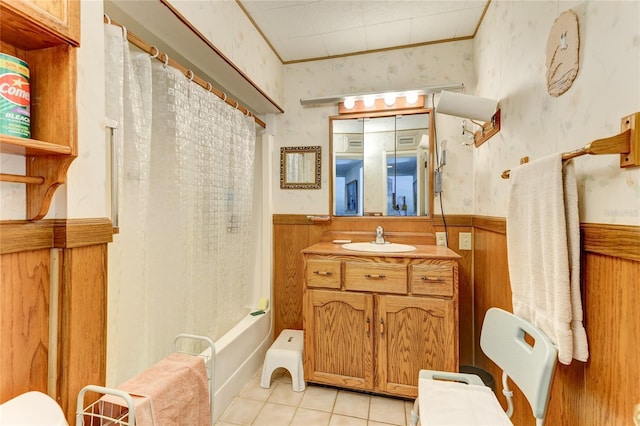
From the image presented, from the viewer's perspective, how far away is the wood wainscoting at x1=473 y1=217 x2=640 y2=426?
66 cm

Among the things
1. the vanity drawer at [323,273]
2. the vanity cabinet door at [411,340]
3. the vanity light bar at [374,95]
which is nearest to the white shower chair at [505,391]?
the vanity cabinet door at [411,340]

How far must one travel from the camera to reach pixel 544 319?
87 centimetres

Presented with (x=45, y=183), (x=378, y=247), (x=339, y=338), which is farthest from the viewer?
(x=378, y=247)

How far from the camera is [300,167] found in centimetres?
232

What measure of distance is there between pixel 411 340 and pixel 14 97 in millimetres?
1862

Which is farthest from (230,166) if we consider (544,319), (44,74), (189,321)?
(544,319)

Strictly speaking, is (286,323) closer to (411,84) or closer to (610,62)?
(411,84)

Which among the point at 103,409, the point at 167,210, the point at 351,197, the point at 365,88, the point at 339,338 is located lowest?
the point at 339,338

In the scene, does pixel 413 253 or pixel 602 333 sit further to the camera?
pixel 413 253

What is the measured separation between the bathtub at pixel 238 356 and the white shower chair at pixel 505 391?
1.07 metres

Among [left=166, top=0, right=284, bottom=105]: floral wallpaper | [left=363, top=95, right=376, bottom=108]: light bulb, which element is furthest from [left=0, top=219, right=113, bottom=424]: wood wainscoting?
[left=363, top=95, right=376, bottom=108]: light bulb

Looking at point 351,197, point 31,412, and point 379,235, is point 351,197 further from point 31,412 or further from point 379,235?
point 31,412

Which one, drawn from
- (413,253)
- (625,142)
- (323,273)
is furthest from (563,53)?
(323,273)

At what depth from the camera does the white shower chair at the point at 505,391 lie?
825 millimetres
